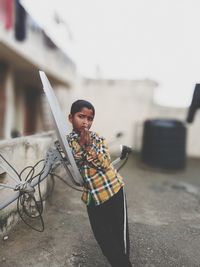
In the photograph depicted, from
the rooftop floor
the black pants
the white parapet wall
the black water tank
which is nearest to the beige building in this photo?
the black water tank

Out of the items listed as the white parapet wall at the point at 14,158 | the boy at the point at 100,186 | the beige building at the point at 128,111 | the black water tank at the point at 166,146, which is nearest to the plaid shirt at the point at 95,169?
the boy at the point at 100,186

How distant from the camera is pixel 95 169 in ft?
6.64

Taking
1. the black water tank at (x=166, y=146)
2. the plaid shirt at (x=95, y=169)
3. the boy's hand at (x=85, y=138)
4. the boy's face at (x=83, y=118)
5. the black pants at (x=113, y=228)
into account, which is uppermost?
the boy's face at (x=83, y=118)

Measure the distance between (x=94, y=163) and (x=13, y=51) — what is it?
20.7 feet

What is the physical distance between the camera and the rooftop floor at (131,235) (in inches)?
104

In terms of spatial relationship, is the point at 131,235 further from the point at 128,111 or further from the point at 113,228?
the point at 128,111

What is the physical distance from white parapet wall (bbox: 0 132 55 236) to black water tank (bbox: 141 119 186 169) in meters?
4.80

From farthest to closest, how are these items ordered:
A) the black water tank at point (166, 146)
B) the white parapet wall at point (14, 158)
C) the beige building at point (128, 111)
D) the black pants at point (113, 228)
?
the beige building at point (128, 111) < the black water tank at point (166, 146) < the white parapet wall at point (14, 158) < the black pants at point (113, 228)

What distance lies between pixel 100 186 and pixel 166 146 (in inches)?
246

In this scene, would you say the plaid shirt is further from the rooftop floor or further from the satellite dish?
the rooftop floor

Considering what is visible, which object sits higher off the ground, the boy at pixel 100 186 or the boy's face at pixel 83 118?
the boy's face at pixel 83 118

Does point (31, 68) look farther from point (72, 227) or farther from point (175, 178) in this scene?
point (72, 227)

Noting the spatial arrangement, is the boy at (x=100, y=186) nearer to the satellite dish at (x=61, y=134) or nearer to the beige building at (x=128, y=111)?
the satellite dish at (x=61, y=134)

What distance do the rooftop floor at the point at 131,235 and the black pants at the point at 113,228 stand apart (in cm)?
57
